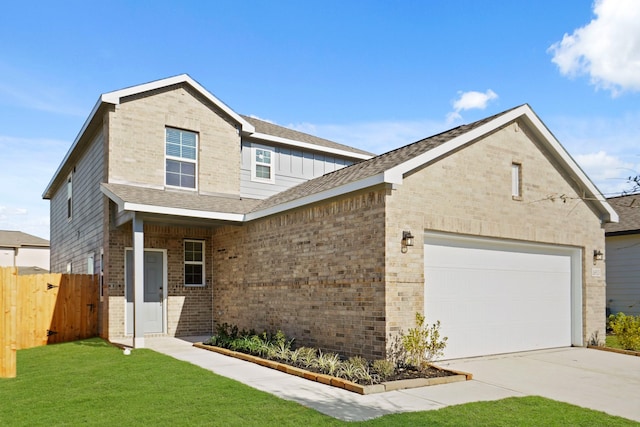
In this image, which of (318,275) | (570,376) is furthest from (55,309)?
Answer: (570,376)

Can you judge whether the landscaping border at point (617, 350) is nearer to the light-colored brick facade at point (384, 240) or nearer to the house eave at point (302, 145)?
the light-colored brick facade at point (384, 240)

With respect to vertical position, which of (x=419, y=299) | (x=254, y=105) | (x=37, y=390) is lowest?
(x=37, y=390)

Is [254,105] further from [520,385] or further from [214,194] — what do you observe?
[520,385]

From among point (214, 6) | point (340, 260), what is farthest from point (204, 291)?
point (214, 6)

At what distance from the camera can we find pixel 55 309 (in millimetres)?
14977

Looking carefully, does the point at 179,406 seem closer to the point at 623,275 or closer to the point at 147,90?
the point at 147,90

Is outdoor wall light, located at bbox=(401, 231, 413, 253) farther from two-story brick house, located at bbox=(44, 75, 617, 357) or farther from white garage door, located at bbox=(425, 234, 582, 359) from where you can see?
white garage door, located at bbox=(425, 234, 582, 359)

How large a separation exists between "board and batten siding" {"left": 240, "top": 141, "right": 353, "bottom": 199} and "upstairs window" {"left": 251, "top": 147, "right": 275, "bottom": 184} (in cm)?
12

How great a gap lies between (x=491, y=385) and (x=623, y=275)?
12.2m

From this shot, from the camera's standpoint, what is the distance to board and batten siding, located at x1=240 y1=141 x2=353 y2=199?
17.2m

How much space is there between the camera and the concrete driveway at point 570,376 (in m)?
7.66

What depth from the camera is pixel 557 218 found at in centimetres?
1286

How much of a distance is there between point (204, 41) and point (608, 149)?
12.2 metres

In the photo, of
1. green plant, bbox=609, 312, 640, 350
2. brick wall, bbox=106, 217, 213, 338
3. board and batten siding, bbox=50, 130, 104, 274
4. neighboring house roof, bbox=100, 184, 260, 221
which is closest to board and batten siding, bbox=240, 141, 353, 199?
neighboring house roof, bbox=100, 184, 260, 221
